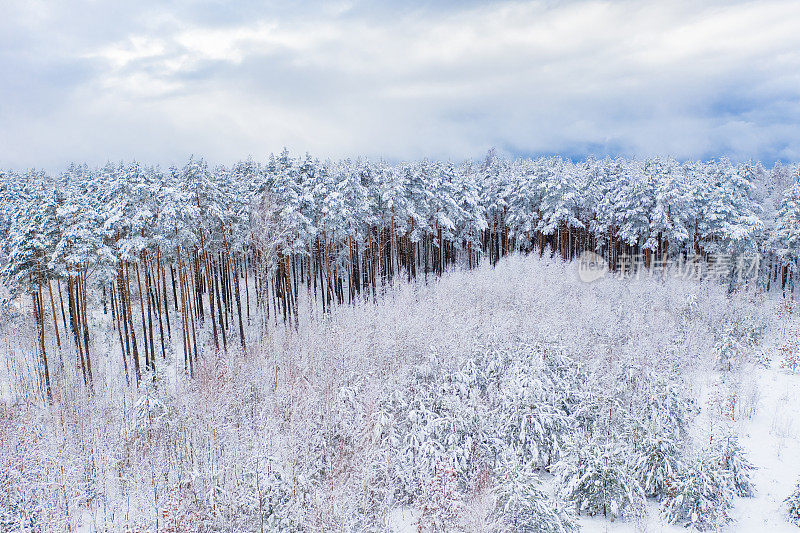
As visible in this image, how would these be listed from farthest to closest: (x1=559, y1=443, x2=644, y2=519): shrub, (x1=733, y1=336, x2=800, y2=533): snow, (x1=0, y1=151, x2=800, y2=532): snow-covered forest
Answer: (x1=0, y1=151, x2=800, y2=532): snow-covered forest
(x1=559, y1=443, x2=644, y2=519): shrub
(x1=733, y1=336, x2=800, y2=533): snow

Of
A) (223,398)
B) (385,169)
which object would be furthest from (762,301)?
(223,398)

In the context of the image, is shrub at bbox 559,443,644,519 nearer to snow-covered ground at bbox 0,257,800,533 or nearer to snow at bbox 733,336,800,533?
snow-covered ground at bbox 0,257,800,533

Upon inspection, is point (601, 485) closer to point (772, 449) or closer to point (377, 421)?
point (377, 421)

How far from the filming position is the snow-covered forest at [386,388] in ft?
42.5

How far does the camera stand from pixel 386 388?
17891 millimetres

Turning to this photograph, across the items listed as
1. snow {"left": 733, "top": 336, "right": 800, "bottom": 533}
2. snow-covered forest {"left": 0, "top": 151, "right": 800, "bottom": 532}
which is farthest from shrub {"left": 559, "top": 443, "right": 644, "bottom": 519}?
snow {"left": 733, "top": 336, "right": 800, "bottom": 533}

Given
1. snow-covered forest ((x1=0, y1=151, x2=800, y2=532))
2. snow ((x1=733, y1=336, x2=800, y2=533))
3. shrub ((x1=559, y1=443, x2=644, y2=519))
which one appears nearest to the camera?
snow ((x1=733, y1=336, x2=800, y2=533))

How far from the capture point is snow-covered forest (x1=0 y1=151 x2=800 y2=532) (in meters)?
13.0

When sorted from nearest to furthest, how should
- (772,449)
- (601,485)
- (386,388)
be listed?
(601,485)
(772,449)
(386,388)

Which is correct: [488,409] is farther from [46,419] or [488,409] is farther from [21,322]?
[21,322]

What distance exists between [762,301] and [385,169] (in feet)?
108

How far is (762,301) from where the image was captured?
3306 centimetres

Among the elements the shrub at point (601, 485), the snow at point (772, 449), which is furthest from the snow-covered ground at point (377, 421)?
the shrub at point (601, 485)

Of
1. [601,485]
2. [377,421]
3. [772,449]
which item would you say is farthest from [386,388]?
[772,449]
